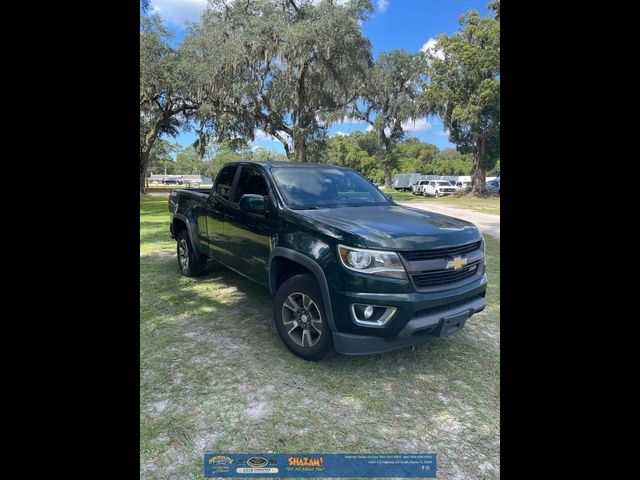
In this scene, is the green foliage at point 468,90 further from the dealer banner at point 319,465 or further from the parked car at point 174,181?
the parked car at point 174,181

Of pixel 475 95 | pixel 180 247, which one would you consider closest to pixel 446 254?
pixel 180 247

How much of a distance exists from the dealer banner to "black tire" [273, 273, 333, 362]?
856mm

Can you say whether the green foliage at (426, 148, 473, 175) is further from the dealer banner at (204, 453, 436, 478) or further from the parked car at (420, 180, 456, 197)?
the dealer banner at (204, 453, 436, 478)

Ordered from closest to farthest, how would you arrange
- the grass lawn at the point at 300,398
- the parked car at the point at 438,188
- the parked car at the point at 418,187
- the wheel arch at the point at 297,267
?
the grass lawn at the point at 300,398, the wheel arch at the point at 297,267, the parked car at the point at 418,187, the parked car at the point at 438,188

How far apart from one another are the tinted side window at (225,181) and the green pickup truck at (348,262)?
0.40m

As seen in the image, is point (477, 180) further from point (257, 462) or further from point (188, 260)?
point (257, 462)

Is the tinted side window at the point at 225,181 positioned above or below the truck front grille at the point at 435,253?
above

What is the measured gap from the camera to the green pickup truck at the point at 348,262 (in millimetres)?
2611

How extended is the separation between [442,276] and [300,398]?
144 cm

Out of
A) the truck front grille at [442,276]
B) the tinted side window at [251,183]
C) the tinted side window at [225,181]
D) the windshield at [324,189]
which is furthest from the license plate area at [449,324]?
the tinted side window at [225,181]

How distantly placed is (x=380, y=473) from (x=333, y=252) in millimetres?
1451

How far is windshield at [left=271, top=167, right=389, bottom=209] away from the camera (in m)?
3.55

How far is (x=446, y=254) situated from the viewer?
283 cm
